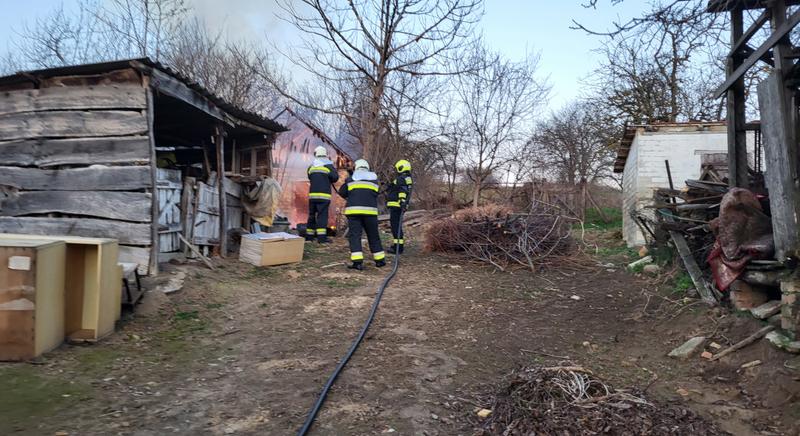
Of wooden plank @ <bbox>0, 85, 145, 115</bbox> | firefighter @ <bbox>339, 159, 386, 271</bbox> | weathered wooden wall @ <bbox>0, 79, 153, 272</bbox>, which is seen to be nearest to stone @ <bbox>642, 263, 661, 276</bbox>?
firefighter @ <bbox>339, 159, 386, 271</bbox>

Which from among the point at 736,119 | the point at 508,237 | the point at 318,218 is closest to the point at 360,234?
the point at 318,218

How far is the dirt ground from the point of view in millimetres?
3170

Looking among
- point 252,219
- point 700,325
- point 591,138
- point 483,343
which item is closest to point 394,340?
point 483,343

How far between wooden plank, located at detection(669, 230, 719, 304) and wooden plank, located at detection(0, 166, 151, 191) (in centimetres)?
658

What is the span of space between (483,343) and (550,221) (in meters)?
5.00

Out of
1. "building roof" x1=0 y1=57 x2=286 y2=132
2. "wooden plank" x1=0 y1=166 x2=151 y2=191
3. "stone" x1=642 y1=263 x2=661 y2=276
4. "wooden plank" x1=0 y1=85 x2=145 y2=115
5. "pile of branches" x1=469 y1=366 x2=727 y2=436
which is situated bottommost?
"pile of branches" x1=469 y1=366 x2=727 y2=436

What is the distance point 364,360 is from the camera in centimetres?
426

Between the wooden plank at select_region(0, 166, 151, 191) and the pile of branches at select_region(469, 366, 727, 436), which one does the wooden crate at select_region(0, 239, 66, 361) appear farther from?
the pile of branches at select_region(469, 366, 727, 436)

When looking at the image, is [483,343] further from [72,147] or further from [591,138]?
[591,138]

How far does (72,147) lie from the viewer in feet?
20.9

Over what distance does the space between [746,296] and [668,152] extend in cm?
901

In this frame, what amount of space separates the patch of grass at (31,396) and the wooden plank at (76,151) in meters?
3.24

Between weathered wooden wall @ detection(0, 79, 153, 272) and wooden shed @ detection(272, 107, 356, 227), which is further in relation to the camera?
wooden shed @ detection(272, 107, 356, 227)

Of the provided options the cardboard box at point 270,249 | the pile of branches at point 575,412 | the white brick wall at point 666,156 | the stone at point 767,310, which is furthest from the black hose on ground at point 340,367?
the white brick wall at point 666,156
